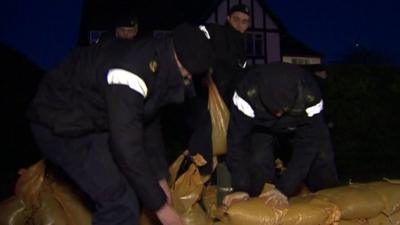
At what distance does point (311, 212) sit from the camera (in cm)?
334

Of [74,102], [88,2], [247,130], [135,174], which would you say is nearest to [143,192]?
[135,174]

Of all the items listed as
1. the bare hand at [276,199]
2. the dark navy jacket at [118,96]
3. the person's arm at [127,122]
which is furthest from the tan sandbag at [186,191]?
the person's arm at [127,122]

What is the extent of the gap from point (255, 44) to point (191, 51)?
1925 cm

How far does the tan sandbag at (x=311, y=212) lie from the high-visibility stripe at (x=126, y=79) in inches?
60.5

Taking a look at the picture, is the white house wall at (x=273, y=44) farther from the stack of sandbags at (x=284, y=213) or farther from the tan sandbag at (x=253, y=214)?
the tan sandbag at (x=253, y=214)

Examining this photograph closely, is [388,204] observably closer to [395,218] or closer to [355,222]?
[395,218]

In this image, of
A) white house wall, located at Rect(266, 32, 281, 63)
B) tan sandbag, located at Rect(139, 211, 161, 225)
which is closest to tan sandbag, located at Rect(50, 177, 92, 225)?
tan sandbag, located at Rect(139, 211, 161, 225)

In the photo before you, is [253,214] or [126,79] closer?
[126,79]

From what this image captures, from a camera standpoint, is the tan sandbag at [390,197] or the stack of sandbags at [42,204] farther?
the tan sandbag at [390,197]

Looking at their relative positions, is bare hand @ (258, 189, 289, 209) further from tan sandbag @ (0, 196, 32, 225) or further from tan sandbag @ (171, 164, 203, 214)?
tan sandbag @ (0, 196, 32, 225)

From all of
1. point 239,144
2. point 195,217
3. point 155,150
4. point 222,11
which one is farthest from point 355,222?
point 222,11

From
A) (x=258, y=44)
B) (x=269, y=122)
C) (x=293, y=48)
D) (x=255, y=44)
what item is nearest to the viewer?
(x=269, y=122)

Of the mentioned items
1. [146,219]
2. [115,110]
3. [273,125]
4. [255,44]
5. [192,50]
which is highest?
[192,50]

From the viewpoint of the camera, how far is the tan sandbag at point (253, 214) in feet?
10.5
